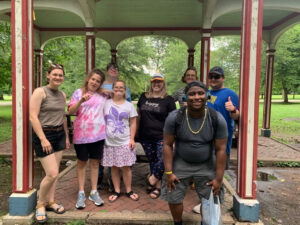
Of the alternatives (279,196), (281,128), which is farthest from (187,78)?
(281,128)

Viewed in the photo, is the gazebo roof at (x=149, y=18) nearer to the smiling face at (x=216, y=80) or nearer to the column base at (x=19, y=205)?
the smiling face at (x=216, y=80)

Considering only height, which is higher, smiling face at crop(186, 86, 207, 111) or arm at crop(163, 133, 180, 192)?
smiling face at crop(186, 86, 207, 111)

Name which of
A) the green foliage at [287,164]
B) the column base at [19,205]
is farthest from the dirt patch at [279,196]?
the column base at [19,205]

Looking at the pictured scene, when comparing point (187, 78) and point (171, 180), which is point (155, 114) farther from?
point (171, 180)

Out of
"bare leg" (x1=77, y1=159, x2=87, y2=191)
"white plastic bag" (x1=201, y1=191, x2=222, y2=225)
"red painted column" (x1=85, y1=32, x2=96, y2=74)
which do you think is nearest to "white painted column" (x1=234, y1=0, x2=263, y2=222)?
"white plastic bag" (x1=201, y1=191, x2=222, y2=225)

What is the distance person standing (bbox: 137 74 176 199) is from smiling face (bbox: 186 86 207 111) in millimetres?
1039

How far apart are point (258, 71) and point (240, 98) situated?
37 cm

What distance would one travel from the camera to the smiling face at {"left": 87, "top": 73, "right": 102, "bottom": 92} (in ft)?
10.1

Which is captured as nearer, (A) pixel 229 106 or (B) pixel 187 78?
(A) pixel 229 106

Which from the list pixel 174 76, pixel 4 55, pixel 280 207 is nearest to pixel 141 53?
pixel 174 76

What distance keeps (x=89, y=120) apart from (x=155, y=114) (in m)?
0.88

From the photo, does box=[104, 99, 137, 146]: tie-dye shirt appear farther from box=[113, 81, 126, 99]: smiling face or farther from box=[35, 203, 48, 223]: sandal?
box=[35, 203, 48, 223]: sandal

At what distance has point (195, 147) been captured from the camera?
2416mm

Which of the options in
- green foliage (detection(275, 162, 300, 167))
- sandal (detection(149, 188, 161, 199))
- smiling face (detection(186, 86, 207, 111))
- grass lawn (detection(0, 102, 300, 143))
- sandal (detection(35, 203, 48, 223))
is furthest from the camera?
grass lawn (detection(0, 102, 300, 143))
